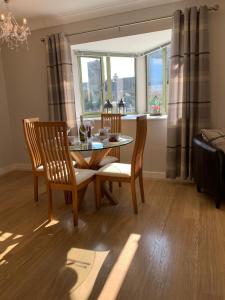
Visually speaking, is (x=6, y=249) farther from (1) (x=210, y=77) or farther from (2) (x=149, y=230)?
(1) (x=210, y=77)

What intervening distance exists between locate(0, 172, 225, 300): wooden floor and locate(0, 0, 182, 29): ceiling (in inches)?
102

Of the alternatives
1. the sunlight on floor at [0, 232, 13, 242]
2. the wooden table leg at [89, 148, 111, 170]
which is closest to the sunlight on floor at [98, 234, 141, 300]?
the wooden table leg at [89, 148, 111, 170]

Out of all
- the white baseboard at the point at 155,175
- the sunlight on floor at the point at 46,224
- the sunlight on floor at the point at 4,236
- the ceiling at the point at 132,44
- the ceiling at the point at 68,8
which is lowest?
the sunlight on floor at the point at 4,236

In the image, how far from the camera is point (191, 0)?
3094mm

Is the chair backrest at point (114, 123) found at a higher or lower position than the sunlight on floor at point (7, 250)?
higher

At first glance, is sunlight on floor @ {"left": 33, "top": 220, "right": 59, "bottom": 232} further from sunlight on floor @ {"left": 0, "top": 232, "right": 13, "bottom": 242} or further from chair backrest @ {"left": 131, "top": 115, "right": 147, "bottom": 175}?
chair backrest @ {"left": 131, "top": 115, "right": 147, "bottom": 175}

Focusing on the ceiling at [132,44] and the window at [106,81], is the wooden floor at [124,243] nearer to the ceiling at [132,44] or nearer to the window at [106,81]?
the window at [106,81]

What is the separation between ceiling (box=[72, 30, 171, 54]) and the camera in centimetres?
355

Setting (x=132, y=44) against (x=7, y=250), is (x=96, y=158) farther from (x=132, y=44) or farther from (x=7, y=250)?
(x=132, y=44)

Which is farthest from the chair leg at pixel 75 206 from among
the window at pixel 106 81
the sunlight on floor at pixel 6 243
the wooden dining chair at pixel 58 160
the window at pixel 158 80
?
the window at pixel 106 81

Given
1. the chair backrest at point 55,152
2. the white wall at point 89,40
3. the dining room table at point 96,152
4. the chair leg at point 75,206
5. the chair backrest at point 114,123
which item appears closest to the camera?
the chair backrest at point 55,152

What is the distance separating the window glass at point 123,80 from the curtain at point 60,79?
37.3 inches

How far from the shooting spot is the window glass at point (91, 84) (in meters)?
4.44

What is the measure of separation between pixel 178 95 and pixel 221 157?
1.12 metres
